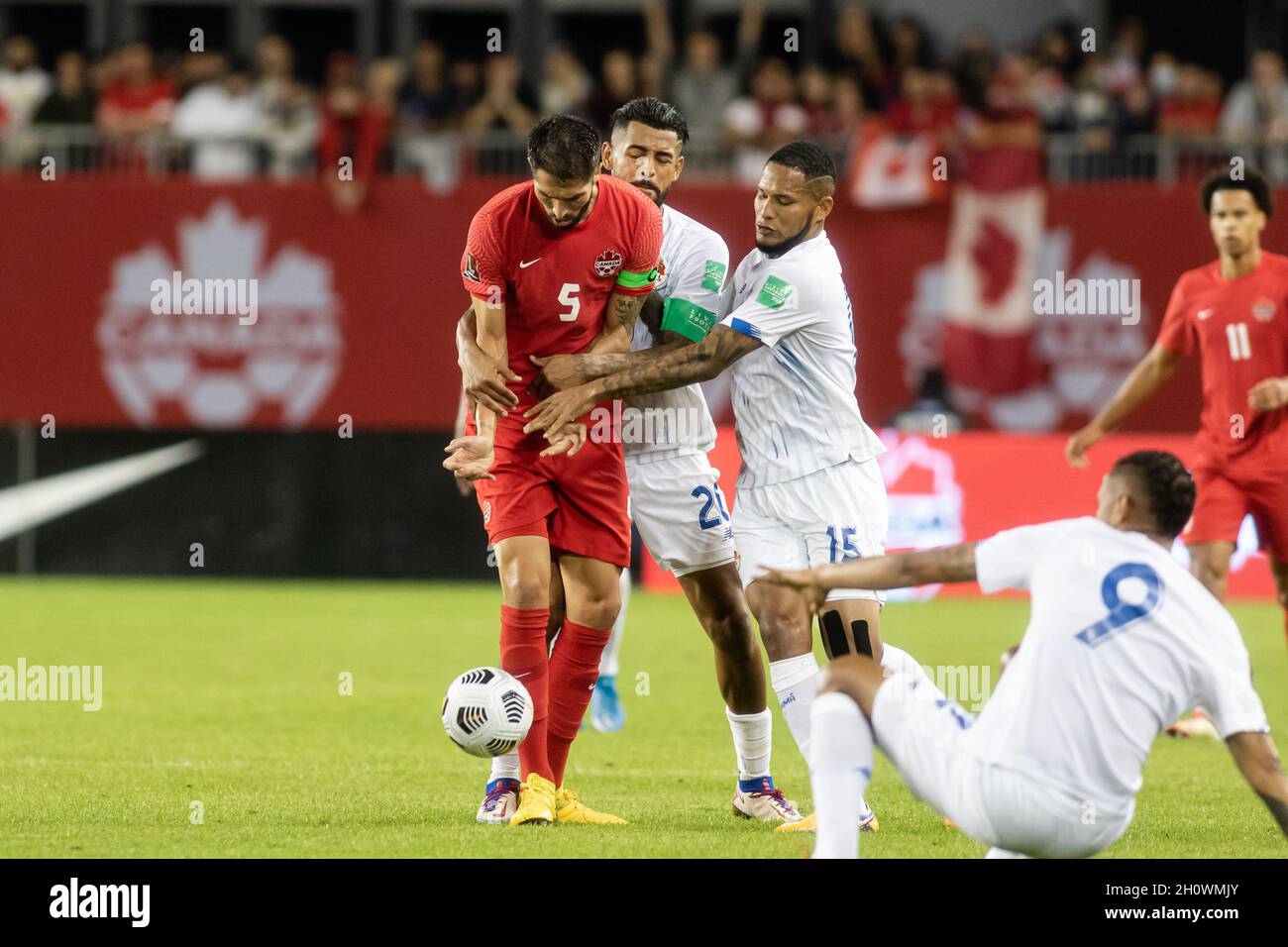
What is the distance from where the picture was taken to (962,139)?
17281 mm

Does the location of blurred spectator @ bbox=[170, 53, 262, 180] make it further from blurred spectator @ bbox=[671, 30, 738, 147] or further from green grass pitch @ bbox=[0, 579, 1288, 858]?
green grass pitch @ bbox=[0, 579, 1288, 858]

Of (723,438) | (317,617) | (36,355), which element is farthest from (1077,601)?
(36,355)

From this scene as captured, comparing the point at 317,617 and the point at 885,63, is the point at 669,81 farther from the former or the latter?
the point at 317,617

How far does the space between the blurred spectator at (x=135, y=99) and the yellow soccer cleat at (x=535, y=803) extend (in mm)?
12388

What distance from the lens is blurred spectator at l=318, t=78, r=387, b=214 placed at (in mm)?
17094

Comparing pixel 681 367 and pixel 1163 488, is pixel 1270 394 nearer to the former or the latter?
pixel 681 367

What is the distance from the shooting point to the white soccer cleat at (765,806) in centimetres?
666

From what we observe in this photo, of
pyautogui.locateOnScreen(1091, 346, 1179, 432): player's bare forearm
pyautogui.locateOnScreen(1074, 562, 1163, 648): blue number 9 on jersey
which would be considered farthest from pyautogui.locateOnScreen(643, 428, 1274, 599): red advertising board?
pyautogui.locateOnScreen(1074, 562, 1163, 648): blue number 9 on jersey

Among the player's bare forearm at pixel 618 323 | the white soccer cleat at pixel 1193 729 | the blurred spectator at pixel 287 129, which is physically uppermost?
the blurred spectator at pixel 287 129

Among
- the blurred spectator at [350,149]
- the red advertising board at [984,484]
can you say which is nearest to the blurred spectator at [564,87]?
the blurred spectator at [350,149]

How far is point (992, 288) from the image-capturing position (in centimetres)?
1728

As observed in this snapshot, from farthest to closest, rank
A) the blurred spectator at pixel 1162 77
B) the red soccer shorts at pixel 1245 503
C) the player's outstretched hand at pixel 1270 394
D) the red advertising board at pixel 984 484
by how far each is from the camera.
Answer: the blurred spectator at pixel 1162 77 → the red advertising board at pixel 984 484 → the red soccer shorts at pixel 1245 503 → the player's outstretched hand at pixel 1270 394

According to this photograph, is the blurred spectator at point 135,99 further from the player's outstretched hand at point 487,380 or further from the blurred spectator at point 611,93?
the player's outstretched hand at point 487,380

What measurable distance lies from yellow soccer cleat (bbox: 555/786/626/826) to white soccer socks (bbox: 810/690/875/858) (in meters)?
1.67
